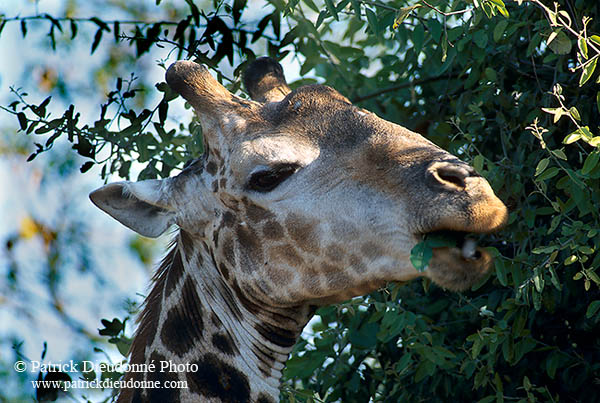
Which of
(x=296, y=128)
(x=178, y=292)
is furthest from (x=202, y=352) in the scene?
(x=296, y=128)

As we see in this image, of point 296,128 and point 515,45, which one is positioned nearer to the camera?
point 296,128

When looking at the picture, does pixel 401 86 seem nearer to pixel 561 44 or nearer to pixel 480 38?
pixel 480 38

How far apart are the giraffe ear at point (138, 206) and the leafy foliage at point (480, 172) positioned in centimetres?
76

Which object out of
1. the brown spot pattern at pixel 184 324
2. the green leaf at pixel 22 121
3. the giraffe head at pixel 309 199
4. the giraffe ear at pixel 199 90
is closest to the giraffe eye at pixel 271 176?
the giraffe head at pixel 309 199

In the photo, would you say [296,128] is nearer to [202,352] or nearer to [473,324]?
[202,352]

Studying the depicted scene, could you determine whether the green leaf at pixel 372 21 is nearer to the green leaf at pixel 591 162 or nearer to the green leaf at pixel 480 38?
the green leaf at pixel 480 38

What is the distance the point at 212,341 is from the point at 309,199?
31.7 inches

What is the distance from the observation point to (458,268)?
2.93m

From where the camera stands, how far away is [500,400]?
3771mm

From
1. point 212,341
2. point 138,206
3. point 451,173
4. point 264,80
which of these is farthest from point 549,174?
point 138,206

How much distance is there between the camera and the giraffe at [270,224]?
2982 millimetres

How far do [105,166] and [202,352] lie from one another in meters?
1.74

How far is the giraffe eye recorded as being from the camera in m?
3.31

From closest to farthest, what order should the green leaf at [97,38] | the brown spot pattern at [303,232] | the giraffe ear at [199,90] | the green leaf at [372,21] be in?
the brown spot pattern at [303,232], the giraffe ear at [199,90], the green leaf at [372,21], the green leaf at [97,38]
